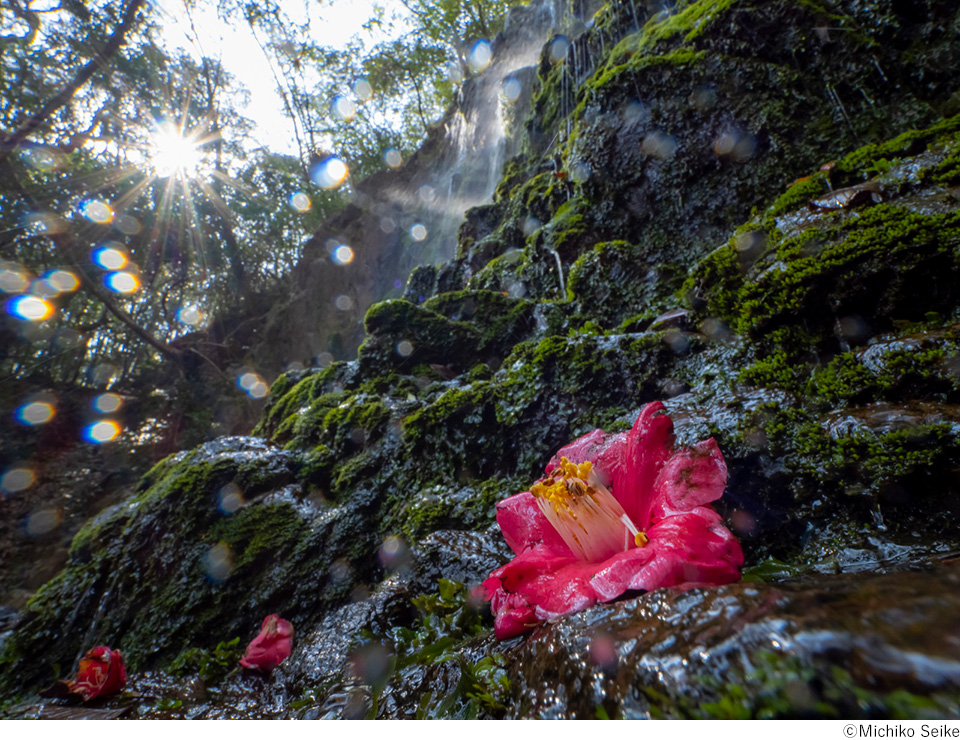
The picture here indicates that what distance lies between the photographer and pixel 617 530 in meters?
1.23

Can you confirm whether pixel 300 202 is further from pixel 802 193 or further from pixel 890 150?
pixel 890 150

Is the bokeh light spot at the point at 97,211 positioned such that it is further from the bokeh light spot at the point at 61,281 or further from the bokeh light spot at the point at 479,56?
the bokeh light spot at the point at 479,56

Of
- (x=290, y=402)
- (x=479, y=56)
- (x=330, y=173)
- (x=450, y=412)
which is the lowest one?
(x=450, y=412)

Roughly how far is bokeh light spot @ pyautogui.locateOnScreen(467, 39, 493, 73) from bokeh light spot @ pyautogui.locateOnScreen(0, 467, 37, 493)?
56.1ft

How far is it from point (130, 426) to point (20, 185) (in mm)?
5604

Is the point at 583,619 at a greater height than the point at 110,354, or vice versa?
the point at 110,354

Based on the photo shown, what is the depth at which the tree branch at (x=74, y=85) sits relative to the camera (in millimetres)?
8656

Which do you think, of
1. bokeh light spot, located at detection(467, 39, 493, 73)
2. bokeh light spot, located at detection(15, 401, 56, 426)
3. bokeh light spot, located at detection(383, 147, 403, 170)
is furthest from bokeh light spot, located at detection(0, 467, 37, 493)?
bokeh light spot, located at detection(467, 39, 493, 73)

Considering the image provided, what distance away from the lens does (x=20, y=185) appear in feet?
30.3

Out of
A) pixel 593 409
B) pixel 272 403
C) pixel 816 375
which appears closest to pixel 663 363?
pixel 593 409

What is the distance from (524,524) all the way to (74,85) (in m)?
13.5

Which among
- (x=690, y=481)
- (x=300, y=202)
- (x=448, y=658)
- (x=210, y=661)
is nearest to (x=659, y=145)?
(x=690, y=481)
